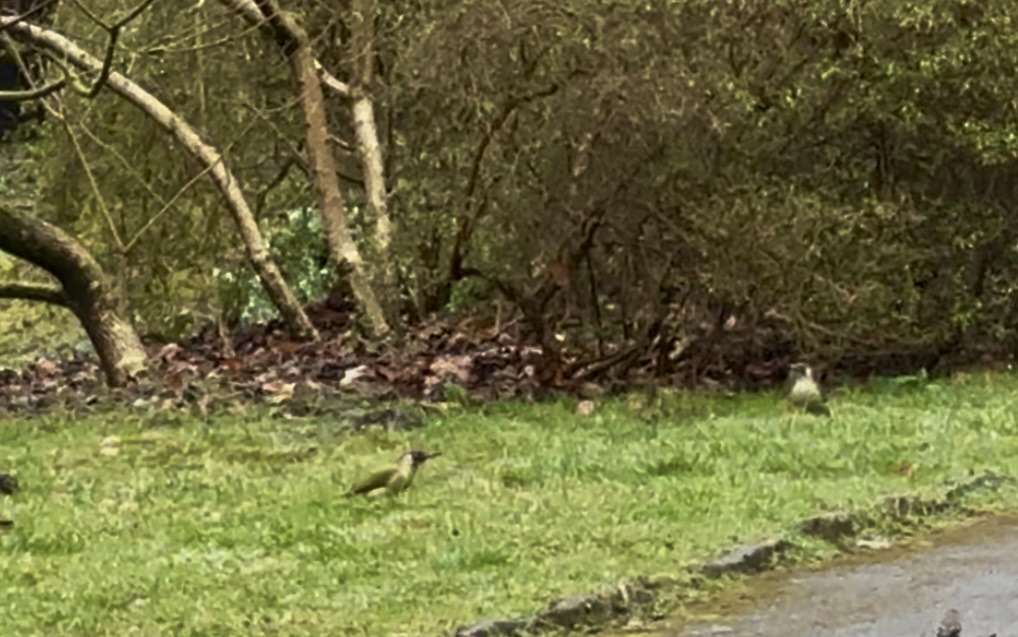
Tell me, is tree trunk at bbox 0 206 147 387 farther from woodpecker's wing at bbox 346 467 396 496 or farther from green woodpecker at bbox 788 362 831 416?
woodpecker's wing at bbox 346 467 396 496

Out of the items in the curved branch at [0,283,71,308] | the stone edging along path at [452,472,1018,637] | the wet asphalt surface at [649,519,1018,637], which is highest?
the curved branch at [0,283,71,308]

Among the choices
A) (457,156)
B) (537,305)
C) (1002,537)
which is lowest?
(1002,537)

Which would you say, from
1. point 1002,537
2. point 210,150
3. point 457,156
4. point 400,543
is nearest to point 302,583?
point 400,543

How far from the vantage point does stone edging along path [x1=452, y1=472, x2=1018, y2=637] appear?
21.0ft

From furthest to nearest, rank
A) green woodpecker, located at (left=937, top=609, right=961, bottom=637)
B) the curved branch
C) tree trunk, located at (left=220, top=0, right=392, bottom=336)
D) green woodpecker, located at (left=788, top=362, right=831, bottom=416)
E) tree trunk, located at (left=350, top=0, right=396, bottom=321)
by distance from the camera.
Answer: tree trunk, located at (left=220, top=0, right=392, bottom=336), tree trunk, located at (left=350, top=0, right=396, bottom=321), the curved branch, green woodpecker, located at (left=788, top=362, right=831, bottom=416), green woodpecker, located at (left=937, top=609, right=961, bottom=637)

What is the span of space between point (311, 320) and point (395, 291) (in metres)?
3.80

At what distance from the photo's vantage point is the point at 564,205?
1205 centimetres

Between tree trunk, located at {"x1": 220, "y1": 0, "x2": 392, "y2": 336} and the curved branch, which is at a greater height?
tree trunk, located at {"x1": 220, "y1": 0, "x2": 392, "y2": 336}

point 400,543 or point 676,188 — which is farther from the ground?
point 676,188

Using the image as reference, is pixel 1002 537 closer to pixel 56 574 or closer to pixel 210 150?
pixel 56 574

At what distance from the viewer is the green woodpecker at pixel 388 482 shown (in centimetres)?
877

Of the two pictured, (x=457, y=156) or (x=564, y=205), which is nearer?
(x=564, y=205)

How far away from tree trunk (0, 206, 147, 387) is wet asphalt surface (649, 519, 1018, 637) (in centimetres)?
Result: 751

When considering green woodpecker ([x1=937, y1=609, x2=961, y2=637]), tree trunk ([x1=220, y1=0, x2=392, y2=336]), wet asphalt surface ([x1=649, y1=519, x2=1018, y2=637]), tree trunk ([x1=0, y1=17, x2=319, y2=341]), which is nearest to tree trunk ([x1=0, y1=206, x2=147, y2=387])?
tree trunk ([x1=0, y1=17, x2=319, y2=341])
